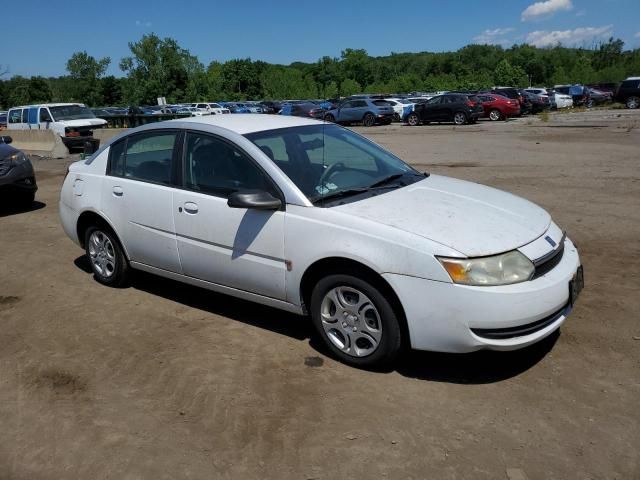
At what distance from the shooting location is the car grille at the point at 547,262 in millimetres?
3529

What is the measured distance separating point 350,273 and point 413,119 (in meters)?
Answer: 29.2

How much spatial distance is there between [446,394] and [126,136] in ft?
12.1

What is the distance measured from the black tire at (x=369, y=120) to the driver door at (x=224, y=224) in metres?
28.3

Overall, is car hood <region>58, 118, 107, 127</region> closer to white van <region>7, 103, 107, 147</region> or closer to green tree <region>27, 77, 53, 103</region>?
white van <region>7, 103, 107, 147</region>

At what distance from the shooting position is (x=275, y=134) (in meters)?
4.53

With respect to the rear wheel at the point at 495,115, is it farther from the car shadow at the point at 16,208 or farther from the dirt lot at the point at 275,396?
the dirt lot at the point at 275,396

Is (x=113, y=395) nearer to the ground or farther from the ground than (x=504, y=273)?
nearer to the ground

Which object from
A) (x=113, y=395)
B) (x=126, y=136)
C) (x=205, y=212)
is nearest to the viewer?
(x=113, y=395)

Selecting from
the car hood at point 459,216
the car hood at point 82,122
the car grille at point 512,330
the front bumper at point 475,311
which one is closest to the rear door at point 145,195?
the car hood at point 459,216

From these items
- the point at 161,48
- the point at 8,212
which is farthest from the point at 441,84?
the point at 8,212

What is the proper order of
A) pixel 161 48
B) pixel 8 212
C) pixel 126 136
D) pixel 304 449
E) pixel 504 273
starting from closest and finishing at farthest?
pixel 304 449, pixel 504 273, pixel 126 136, pixel 8 212, pixel 161 48

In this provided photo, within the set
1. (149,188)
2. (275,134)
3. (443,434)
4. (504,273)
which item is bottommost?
(443,434)

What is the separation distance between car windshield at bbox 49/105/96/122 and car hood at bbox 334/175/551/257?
1922 centimetres

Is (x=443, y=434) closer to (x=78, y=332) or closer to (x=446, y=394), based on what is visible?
(x=446, y=394)
